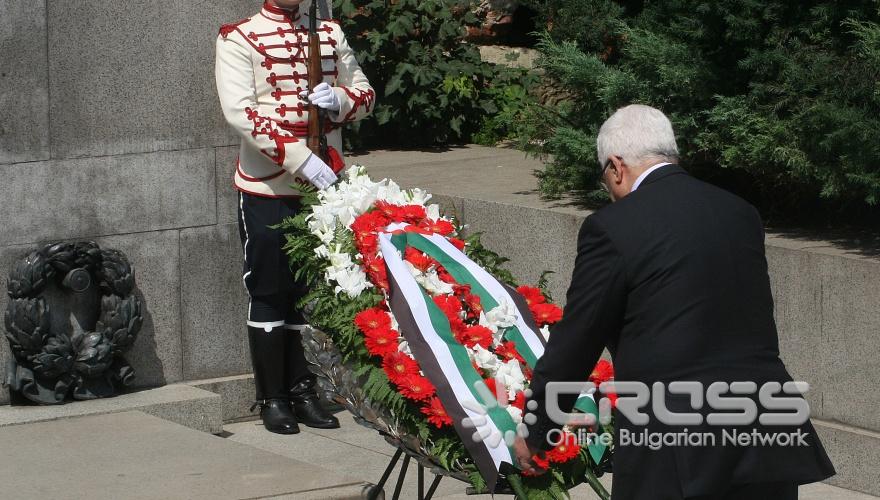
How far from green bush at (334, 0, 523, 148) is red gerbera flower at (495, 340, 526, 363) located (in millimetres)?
5359

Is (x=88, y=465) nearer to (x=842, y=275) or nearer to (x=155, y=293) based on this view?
(x=155, y=293)

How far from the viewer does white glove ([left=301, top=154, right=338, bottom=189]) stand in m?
6.27

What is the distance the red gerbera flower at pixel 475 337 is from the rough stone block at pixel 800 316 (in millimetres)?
2056

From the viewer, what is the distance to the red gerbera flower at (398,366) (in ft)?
15.2

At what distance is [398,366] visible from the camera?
Answer: 466 centimetres

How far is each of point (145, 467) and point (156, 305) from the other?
164 cm

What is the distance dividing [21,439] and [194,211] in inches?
62.8

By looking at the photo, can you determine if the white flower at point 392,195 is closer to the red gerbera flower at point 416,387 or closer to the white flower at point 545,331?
the white flower at point 545,331

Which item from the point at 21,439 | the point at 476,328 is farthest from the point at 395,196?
the point at 21,439

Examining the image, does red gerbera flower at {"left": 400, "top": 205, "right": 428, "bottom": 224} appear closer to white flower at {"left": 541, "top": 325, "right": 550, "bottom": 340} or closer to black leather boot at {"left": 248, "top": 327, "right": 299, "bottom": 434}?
white flower at {"left": 541, "top": 325, "right": 550, "bottom": 340}

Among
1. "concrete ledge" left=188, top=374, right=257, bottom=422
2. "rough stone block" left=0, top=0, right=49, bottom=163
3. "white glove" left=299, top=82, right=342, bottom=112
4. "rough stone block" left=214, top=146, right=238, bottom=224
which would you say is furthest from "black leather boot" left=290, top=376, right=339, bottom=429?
"rough stone block" left=0, top=0, right=49, bottom=163

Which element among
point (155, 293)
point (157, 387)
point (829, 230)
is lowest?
point (157, 387)

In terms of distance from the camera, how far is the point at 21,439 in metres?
5.94

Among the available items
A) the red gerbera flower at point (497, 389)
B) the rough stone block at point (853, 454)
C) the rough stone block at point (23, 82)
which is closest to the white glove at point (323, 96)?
the rough stone block at point (23, 82)
